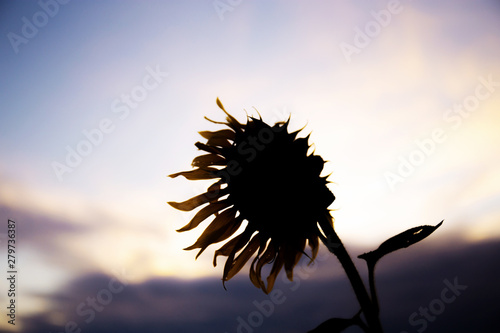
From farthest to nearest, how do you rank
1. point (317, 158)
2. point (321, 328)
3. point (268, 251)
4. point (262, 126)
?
point (268, 251) < point (262, 126) < point (317, 158) < point (321, 328)

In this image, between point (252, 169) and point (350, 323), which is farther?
point (252, 169)

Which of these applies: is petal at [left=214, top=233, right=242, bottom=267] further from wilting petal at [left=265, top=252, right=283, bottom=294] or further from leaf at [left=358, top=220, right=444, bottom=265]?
leaf at [left=358, top=220, right=444, bottom=265]

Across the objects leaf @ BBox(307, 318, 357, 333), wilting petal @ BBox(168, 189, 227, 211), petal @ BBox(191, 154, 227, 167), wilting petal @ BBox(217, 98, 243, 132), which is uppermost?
wilting petal @ BBox(217, 98, 243, 132)

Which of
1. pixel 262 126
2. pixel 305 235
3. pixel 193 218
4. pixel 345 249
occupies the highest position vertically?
pixel 262 126

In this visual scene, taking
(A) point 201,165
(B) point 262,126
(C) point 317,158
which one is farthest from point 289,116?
(A) point 201,165

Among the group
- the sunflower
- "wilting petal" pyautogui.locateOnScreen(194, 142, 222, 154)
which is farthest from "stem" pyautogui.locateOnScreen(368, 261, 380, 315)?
"wilting petal" pyautogui.locateOnScreen(194, 142, 222, 154)

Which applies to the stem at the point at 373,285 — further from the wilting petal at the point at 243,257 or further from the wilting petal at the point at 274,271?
the wilting petal at the point at 243,257

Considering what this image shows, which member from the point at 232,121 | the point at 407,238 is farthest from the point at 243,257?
the point at 407,238

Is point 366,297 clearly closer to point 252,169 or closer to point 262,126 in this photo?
point 252,169
